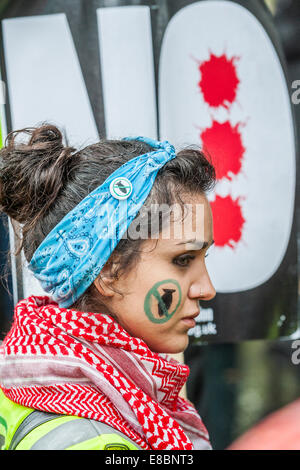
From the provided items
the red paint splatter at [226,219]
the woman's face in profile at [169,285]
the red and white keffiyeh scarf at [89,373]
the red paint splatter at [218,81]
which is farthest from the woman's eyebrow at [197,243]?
the red paint splatter at [218,81]

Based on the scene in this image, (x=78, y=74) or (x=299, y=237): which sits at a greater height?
(x=78, y=74)

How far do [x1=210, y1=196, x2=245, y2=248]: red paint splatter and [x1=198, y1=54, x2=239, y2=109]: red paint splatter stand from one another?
0.40 m

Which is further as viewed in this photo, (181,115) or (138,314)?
(181,115)

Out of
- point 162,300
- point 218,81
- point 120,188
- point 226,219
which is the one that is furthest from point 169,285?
point 218,81

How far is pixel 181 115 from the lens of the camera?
197cm

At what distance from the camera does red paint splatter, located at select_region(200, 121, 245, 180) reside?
1994mm

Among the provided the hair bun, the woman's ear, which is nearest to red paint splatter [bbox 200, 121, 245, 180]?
the hair bun

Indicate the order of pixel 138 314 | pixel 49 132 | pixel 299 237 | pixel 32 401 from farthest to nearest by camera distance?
1. pixel 299 237
2. pixel 49 132
3. pixel 138 314
4. pixel 32 401

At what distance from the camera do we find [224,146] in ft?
6.57

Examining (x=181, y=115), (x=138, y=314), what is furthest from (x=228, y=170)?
(x=138, y=314)

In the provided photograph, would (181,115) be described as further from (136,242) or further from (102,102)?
(136,242)

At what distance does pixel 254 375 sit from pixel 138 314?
1196 millimetres

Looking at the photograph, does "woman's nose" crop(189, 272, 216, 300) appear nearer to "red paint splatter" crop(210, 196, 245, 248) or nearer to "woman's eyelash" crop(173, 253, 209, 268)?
"woman's eyelash" crop(173, 253, 209, 268)

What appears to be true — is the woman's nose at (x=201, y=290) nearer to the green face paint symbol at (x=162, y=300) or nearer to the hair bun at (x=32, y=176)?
the green face paint symbol at (x=162, y=300)
